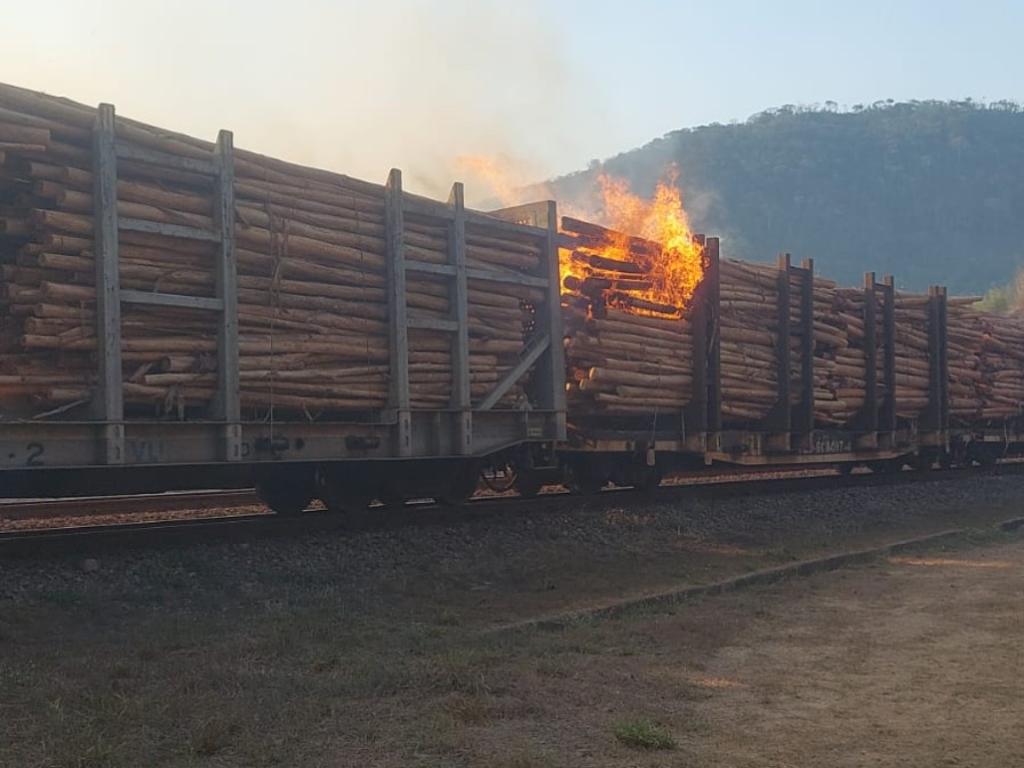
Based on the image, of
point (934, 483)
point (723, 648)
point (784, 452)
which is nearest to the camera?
point (723, 648)

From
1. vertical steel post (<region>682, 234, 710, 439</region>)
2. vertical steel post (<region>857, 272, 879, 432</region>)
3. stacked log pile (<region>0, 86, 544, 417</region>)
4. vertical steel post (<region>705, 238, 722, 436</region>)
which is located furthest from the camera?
vertical steel post (<region>857, 272, 879, 432</region>)

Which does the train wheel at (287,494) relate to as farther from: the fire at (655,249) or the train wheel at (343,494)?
the fire at (655,249)

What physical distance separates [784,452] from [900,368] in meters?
4.27

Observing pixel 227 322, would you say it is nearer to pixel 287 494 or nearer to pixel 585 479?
pixel 287 494

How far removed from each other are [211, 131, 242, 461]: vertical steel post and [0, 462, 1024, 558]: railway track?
1.13 metres

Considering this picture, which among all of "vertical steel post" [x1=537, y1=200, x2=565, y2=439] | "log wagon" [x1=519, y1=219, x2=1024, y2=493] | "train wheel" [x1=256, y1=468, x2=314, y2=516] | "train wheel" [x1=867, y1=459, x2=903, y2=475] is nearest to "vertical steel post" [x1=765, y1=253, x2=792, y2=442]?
"log wagon" [x1=519, y1=219, x2=1024, y2=493]

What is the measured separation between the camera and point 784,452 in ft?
50.8

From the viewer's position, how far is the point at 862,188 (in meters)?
164

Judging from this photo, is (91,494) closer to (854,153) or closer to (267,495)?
(267,495)

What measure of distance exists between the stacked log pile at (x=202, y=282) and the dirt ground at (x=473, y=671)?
4.99 feet

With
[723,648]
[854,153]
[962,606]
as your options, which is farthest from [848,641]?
[854,153]

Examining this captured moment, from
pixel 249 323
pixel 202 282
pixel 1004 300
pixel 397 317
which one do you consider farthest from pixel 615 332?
pixel 1004 300

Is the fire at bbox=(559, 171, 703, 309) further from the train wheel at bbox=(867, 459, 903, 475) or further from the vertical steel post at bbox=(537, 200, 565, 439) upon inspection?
the train wheel at bbox=(867, 459, 903, 475)

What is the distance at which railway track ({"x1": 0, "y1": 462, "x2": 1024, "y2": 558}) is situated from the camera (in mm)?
8609
